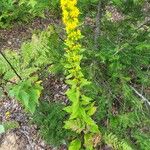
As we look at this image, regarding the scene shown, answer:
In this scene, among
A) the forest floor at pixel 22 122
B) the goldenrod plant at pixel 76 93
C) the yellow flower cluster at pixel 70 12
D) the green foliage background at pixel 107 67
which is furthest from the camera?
the forest floor at pixel 22 122

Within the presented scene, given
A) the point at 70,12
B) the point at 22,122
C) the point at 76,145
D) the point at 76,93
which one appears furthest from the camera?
the point at 22,122

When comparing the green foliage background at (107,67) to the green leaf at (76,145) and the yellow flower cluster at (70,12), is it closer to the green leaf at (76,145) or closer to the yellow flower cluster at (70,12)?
the green leaf at (76,145)

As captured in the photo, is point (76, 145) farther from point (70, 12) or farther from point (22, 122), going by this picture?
point (70, 12)

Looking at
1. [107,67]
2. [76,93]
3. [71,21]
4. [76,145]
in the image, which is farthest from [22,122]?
[71,21]

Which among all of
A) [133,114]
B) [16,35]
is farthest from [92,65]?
[16,35]

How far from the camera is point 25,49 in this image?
3582 millimetres

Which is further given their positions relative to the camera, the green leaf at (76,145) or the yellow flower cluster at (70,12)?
the green leaf at (76,145)

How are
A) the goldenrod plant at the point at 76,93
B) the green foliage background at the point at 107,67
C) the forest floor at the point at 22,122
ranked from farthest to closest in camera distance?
the forest floor at the point at 22,122 → the green foliage background at the point at 107,67 → the goldenrod plant at the point at 76,93

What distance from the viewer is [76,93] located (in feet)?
10.8

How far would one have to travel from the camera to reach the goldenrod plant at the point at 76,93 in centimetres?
276

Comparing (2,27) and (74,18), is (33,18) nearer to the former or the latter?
(2,27)

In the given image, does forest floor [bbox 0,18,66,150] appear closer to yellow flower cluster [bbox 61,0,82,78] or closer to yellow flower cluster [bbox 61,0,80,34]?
yellow flower cluster [bbox 61,0,82,78]

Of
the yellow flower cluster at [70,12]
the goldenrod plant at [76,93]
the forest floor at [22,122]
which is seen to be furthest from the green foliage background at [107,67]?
the yellow flower cluster at [70,12]

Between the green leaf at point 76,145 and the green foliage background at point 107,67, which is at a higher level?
the green foliage background at point 107,67
